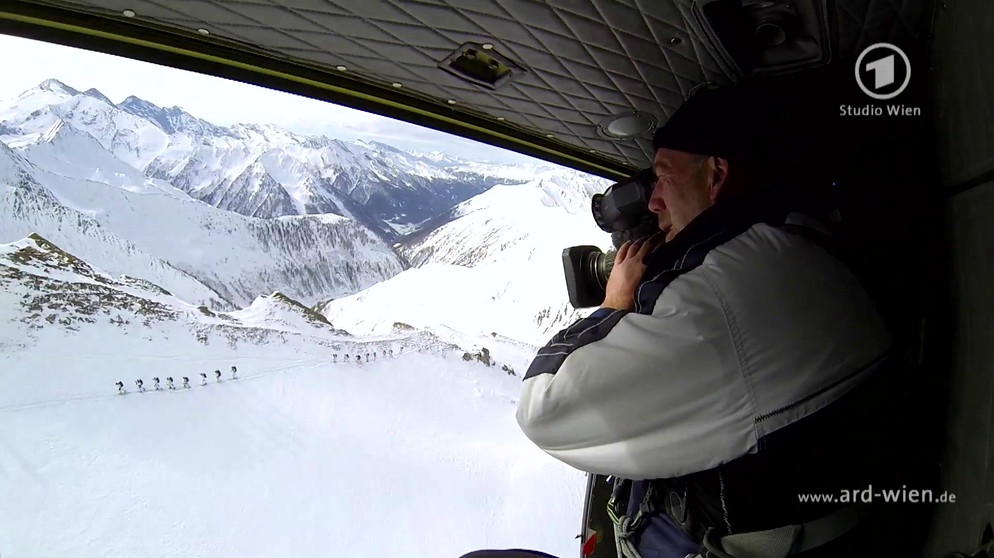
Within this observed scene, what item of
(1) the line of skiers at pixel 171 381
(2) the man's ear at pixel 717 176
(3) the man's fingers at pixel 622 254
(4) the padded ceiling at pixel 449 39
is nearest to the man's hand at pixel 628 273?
(3) the man's fingers at pixel 622 254

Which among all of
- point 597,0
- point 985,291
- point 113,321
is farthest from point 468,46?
point 113,321

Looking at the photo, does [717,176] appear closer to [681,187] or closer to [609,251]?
[681,187]

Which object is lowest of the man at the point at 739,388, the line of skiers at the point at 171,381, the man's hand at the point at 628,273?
the line of skiers at the point at 171,381

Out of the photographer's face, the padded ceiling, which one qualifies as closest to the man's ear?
the photographer's face

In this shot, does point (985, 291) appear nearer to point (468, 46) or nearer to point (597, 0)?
point (597, 0)

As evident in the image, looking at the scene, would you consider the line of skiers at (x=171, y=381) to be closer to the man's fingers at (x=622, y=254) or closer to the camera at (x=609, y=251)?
the camera at (x=609, y=251)

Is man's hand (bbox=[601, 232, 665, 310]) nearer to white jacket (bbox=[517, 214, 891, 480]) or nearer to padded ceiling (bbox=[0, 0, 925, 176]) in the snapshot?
white jacket (bbox=[517, 214, 891, 480])

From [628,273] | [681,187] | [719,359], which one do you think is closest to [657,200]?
[681,187]
